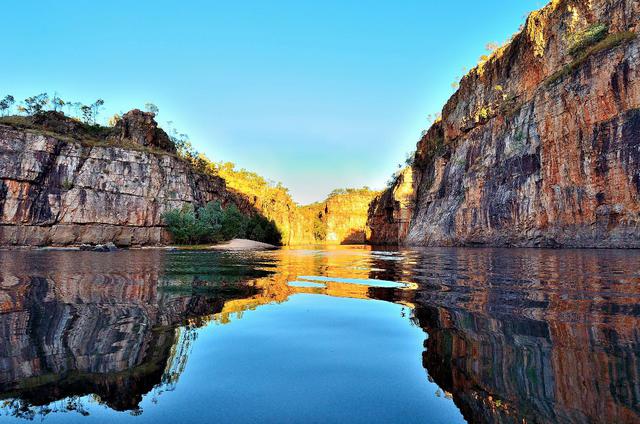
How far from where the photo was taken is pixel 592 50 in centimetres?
3303

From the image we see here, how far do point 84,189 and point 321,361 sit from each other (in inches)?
2420

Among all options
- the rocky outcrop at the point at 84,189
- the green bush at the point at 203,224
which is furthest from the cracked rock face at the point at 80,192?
the green bush at the point at 203,224

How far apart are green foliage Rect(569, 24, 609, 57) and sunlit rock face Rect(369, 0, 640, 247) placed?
0.26 meters

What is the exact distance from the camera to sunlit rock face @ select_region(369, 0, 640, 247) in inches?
1173

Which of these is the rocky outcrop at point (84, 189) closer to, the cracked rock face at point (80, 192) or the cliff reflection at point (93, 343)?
the cracked rock face at point (80, 192)

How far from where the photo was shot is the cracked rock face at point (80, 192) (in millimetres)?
49156

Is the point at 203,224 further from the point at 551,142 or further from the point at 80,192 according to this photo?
the point at 551,142

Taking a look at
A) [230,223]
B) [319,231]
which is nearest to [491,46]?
[230,223]

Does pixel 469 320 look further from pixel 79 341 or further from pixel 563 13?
pixel 563 13

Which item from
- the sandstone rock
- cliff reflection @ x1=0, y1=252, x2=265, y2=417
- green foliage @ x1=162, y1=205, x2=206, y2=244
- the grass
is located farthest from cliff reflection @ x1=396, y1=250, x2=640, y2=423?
the sandstone rock

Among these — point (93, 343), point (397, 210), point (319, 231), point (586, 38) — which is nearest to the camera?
point (93, 343)

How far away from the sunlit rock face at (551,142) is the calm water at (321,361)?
31241mm

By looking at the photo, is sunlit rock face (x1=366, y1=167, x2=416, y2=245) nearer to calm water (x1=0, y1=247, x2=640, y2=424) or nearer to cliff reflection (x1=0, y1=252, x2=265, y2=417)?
calm water (x1=0, y1=247, x2=640, y2=424)

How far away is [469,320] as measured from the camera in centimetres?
448
